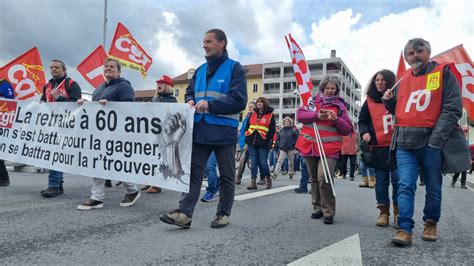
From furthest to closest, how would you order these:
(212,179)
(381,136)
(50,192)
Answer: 1. (212,179)
2. (50,192)
3. (381,136)

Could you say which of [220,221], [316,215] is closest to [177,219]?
[220,221]

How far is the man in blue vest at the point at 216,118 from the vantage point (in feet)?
12.0

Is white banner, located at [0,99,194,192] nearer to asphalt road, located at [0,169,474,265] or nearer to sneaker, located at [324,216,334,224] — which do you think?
asphalt road, located at [0,169,474,265]

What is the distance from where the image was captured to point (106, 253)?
278cm

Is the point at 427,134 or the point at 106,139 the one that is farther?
the point at 106,139

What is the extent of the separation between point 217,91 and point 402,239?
2.24m

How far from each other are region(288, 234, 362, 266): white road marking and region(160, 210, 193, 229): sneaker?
4.33ft

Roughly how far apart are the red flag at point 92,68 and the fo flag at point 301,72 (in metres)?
5.16

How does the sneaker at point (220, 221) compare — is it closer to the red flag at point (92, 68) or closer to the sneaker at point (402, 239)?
the sneaker at point (402, 239)

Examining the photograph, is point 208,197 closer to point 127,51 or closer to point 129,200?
point 129,200

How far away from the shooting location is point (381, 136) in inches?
167

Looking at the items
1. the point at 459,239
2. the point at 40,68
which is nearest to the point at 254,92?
the point at 40,68

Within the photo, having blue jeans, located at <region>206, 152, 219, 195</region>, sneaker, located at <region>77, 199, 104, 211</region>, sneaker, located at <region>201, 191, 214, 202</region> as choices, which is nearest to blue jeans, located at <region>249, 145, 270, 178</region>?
blue jeans, located at <region>206, 152, 219, 195</region>

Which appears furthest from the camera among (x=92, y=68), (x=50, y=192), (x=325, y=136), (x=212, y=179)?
(x=92, y=68)
